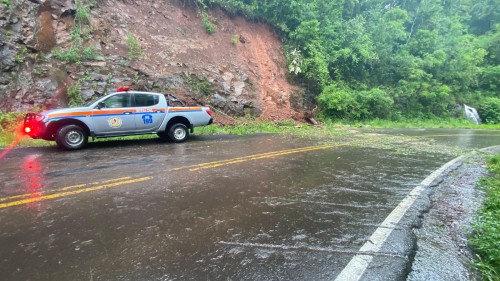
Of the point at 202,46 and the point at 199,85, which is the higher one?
the point at 202,46

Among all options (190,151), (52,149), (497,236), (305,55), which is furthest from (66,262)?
(305,55)

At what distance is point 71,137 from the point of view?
362 inches

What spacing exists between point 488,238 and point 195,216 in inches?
136

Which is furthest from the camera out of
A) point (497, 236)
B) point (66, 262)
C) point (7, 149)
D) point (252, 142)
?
point (252, 142)

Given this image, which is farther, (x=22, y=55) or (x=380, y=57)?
(x=380, y=57)

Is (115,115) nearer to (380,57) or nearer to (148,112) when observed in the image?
(148,112)

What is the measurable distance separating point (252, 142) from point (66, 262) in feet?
28.0

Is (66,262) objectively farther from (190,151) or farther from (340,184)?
(190,151)

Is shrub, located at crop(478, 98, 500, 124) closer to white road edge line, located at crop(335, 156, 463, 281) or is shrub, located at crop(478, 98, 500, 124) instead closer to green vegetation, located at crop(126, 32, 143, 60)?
white road edge line, located at crop(335, 156, 463, 281)

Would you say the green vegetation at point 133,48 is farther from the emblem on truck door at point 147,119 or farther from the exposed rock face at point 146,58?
the emblem on truck door at point 147,119

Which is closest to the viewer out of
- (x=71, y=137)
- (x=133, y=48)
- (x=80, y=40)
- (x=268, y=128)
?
(x=71, y=137)

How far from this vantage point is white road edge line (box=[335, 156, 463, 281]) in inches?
111

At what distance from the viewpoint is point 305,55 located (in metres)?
23.3

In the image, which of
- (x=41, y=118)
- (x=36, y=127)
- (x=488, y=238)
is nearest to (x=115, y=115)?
(x=41, y=118)
